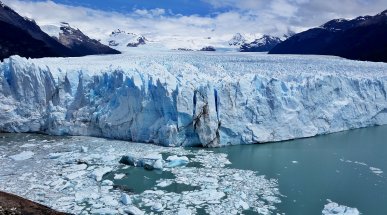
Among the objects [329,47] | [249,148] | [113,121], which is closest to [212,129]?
[249,148]

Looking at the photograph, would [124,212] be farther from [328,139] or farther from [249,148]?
[328,139]

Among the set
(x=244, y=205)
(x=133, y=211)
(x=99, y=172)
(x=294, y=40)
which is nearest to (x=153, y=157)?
(x=99, y=172)

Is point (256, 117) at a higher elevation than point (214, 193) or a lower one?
higher

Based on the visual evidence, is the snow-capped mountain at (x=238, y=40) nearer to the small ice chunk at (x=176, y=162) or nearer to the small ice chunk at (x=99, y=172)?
the small ice chunk at (x=176, y=162)

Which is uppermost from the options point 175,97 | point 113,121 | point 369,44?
point 369,44

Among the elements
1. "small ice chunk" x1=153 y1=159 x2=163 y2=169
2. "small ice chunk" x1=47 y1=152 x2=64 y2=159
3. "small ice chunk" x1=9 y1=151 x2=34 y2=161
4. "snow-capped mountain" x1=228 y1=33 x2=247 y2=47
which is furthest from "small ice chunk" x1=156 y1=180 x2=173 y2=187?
"snow-capped mountain" x1=228 y1=33 x2=247 y2=47

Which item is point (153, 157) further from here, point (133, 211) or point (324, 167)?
point (324, 167)
